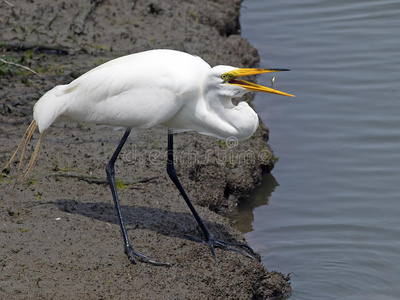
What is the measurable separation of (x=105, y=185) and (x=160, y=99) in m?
1.23

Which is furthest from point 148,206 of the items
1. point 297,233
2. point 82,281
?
point 297,233

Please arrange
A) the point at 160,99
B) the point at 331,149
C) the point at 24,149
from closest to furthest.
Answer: the point at 160,99 < the point at 24,149 < the point at 331,149

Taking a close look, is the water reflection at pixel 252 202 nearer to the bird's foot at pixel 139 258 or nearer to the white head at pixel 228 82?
the bird's foot at pixel 139 258

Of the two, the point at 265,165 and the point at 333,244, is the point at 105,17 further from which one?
the point at 333,244

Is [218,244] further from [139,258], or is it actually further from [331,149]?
[331,149]

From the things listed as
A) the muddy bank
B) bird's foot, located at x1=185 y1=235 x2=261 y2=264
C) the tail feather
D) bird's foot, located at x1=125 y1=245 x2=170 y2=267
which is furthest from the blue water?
the tail feather

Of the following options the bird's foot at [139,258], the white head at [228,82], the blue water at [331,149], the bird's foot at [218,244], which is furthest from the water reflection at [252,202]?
the white head at [228,82]

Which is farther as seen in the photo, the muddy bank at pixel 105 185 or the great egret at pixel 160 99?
the great egret at pixel 160 99

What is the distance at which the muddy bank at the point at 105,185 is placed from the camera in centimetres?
446

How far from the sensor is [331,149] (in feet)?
25.4

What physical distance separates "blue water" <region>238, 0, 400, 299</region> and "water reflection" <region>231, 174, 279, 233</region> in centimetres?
1

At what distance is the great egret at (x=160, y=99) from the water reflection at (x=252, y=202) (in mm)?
1422

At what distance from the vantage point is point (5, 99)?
6.84m

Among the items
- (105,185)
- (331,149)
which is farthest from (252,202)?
(105,185)
